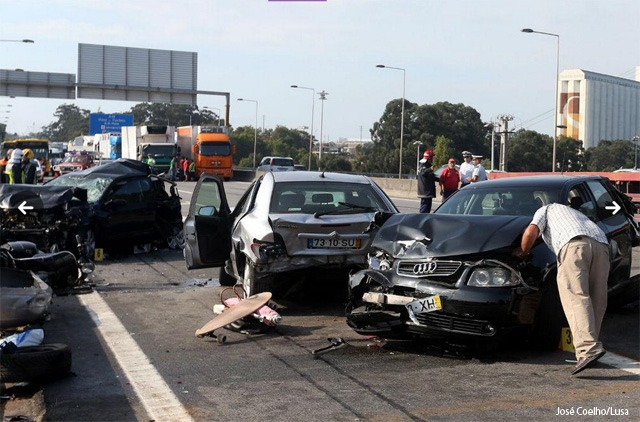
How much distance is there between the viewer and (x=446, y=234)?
305 inches

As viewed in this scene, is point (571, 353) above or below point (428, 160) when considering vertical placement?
below

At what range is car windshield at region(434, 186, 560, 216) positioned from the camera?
28.3 ft

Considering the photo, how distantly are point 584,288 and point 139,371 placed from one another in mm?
3635

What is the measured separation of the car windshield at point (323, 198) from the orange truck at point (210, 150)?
43.9 metres

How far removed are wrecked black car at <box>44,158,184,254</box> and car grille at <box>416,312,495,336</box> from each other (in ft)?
27.9

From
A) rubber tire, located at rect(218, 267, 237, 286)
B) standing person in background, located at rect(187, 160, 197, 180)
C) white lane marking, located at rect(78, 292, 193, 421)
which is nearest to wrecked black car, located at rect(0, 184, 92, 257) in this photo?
rubber tire, located at rect(218, 267, 237, 286)

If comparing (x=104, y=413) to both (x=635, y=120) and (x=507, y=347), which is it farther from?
(x=635, y=120)

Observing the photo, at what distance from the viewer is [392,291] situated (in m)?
7.80

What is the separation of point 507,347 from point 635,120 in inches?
2829

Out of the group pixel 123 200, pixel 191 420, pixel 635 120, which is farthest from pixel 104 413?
pixel 635 120

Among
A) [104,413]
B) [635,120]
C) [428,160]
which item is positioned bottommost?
[104,413]

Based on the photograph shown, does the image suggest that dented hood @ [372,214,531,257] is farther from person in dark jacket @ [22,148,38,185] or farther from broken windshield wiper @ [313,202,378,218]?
person in dark jacket @ [22,148,38,185]

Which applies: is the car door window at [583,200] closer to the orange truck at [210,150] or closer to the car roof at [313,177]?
the car roof at [313,177]

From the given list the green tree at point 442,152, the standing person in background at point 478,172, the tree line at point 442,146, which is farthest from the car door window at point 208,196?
the green tree at point 442,152
